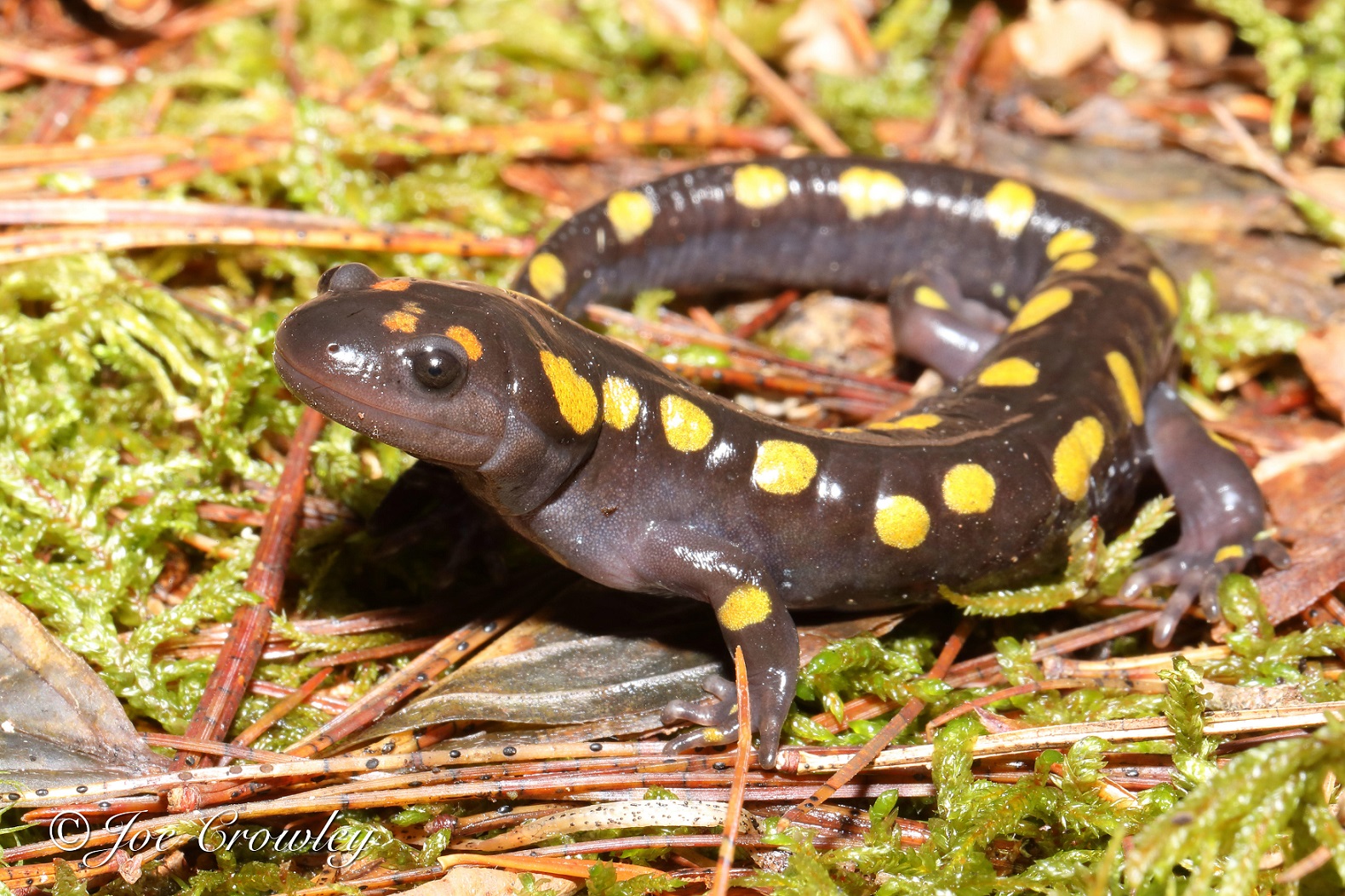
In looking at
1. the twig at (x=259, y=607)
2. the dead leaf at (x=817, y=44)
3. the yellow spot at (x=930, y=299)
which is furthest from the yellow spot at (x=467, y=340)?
the dead leaf at (x=817, y=44)

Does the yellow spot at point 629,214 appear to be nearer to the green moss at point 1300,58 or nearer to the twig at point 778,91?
the twig at point 778,91

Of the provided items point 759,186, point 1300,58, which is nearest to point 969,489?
point 759,186

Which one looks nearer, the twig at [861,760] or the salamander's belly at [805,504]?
the twig at [861,760]

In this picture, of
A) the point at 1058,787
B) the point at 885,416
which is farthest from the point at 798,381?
the point at 1058,787

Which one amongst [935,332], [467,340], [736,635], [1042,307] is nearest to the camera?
[467,340]

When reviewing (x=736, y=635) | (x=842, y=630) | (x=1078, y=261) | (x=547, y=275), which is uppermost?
(x=547, y=275)

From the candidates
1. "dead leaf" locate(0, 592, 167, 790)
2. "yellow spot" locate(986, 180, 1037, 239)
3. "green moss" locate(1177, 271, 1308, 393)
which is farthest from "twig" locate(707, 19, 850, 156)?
"dead leaf" locate(0, 592, 167, 790)

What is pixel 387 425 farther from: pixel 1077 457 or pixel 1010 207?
pixel 1010 207

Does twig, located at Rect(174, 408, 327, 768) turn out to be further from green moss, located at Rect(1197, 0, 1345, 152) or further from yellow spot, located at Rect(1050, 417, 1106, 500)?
green moss, located at Rect(1197, 0, 1345, 152)
